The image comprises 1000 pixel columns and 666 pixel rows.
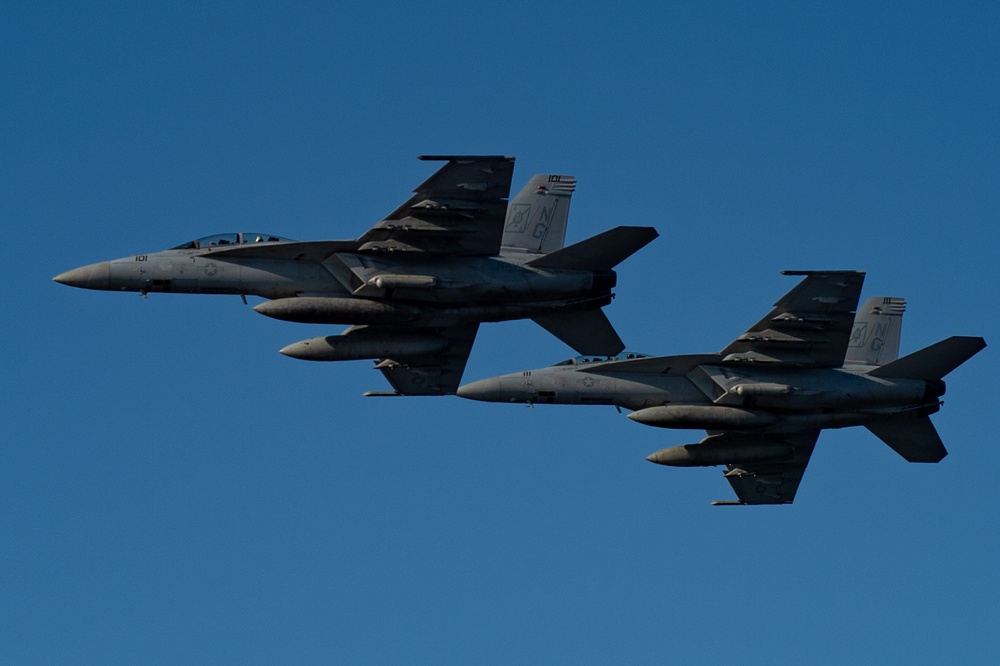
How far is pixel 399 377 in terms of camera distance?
219 feet

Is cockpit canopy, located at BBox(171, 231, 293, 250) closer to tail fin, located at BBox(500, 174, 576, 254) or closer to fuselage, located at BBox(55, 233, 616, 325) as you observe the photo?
fuselage, located at BBox(55, 233, 616, 325)

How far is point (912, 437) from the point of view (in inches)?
2621

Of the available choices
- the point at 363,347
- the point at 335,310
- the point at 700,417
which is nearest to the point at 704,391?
the point at 700,417

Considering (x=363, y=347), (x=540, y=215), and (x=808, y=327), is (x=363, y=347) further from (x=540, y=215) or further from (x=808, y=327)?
(x=808, y=327)

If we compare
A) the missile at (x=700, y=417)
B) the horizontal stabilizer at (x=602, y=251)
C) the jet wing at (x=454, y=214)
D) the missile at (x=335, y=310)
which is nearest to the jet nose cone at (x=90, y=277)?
the missile at (x=335, y=310)

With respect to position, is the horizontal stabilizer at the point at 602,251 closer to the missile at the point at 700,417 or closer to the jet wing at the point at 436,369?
the jet wing at the point at 436,369

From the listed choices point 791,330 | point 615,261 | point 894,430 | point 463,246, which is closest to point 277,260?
point 463,246

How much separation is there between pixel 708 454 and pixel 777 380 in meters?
4.59

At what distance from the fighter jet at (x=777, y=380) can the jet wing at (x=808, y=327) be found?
33 millimetres

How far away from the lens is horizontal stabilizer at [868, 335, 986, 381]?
63656 millimetres

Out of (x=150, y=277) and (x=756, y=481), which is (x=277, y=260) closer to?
(x=150, y=277)

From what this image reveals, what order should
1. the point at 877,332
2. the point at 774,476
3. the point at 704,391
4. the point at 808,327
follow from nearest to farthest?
1. the point at 808,327
2. the point at 704,391
3. the point at 877,332
4. the point at 774,476

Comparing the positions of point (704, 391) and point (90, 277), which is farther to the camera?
point (704, 391)

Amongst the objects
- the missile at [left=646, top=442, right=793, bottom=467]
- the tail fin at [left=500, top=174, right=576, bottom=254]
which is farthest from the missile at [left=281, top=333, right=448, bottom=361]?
the missile at [left=646, top=442, right=793, bottom=467]
